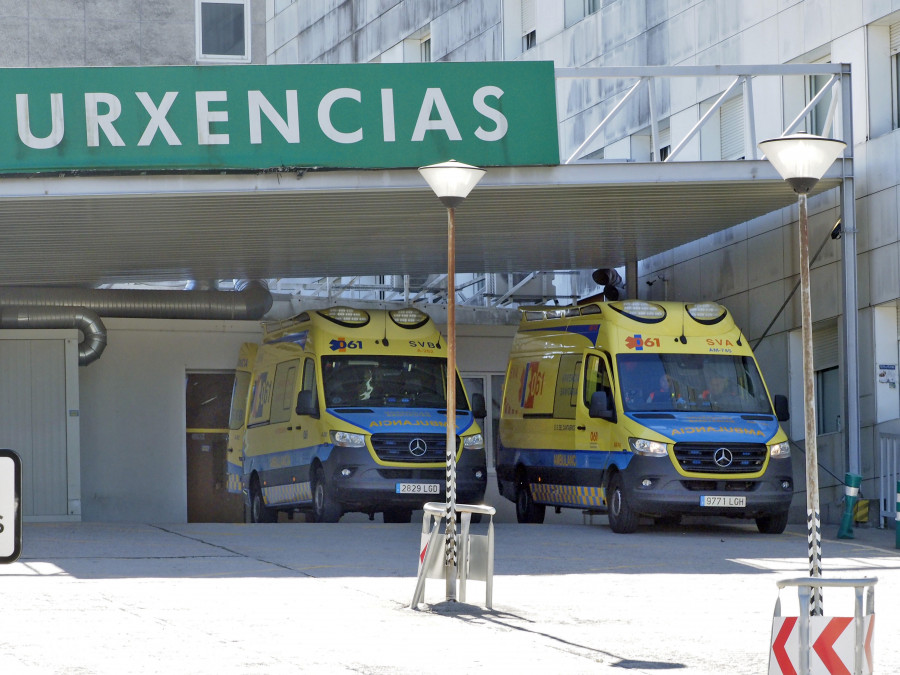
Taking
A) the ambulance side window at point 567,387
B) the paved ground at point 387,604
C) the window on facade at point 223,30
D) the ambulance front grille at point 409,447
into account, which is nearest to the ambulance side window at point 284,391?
the ambulance front grille at point 409,447

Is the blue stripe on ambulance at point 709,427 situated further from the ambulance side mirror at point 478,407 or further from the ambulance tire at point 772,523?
the ambulance side mirror at point 478,407

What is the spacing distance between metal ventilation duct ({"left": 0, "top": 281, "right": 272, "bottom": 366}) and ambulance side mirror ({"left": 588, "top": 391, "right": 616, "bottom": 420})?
1001cm

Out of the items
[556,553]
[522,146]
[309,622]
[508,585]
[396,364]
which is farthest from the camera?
[396,364]

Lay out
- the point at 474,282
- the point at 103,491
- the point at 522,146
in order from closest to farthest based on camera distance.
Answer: the point at 522,146 < the point at 103,491 < the point at 474,282

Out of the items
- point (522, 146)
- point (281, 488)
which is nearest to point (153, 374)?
point (281, 488)

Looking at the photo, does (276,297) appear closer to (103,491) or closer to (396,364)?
(103,491)

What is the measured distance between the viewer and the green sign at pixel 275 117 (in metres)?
17.5

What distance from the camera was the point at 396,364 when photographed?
20.4 meters

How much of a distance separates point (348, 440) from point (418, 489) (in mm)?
1057

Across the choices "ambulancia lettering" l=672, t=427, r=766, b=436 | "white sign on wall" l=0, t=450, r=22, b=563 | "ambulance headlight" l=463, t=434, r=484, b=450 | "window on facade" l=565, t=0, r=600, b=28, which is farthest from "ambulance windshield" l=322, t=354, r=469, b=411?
"white sign on wall" l=0, t=450, r=22, b=563

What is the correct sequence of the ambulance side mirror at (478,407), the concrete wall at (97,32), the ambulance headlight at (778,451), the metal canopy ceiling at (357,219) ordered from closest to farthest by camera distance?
1. the metal canopy ceiling at (357,219)
2. the ambulance headlight at (778,451)
3. the ambulance side mirror at (478,407)
4. the concrete wall at (97,32)

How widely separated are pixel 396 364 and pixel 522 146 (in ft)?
12.2

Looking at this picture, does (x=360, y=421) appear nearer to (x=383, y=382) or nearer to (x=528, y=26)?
(x=383, y=382)

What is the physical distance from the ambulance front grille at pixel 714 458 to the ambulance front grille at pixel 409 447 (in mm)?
3187
